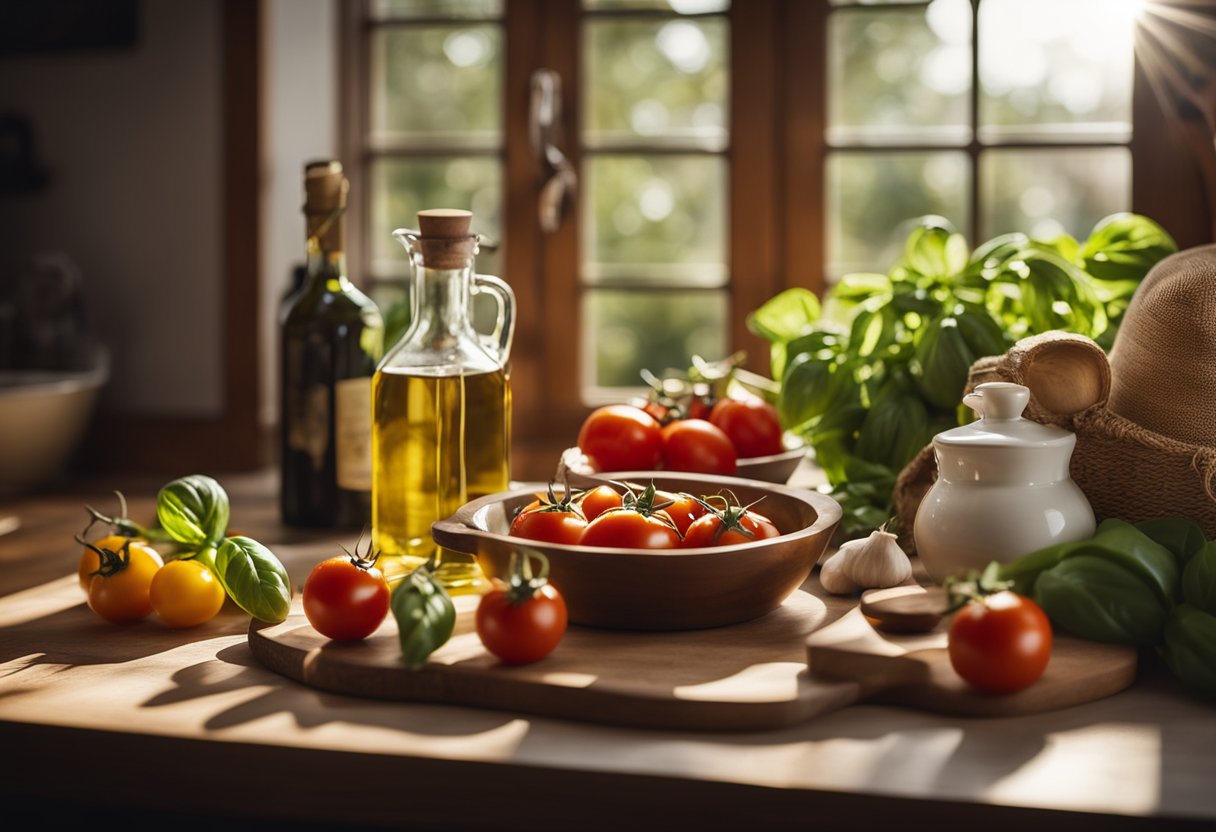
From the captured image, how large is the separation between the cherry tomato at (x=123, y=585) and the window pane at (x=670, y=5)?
4.19 ft

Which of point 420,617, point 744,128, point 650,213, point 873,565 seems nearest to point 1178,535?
point 873,565

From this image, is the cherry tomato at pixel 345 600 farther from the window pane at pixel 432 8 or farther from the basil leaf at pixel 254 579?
the window pane at pixel 432 8

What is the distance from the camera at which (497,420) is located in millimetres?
1115

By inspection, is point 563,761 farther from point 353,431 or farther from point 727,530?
point 353,431

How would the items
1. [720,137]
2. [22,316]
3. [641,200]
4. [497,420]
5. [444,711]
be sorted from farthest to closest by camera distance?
1. [641,200]
2. [720,137]
3. [22,316]
4. [497,420]
5. [444,711]

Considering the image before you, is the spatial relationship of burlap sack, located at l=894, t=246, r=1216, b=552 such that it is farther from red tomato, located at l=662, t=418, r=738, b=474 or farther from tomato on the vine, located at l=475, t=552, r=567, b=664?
tomato on the vine, located at l=475, t=552, r=567, b=664

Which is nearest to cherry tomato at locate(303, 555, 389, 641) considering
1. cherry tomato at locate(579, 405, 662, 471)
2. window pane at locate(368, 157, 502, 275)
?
cherry tomato at locate(579, 405, 662, 471)

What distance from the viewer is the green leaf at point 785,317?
5.01 ft

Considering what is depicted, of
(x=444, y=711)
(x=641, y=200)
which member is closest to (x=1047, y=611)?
(x=444, y=711)

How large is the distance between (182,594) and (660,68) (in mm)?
1402

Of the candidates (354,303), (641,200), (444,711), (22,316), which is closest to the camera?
(444,711)

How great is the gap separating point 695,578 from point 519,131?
1.28 meters

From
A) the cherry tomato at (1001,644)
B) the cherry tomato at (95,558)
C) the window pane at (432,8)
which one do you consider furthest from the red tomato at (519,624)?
the window pane at (432,8)

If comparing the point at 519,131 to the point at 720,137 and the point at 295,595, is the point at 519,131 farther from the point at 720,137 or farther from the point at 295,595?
the point at 295,595
